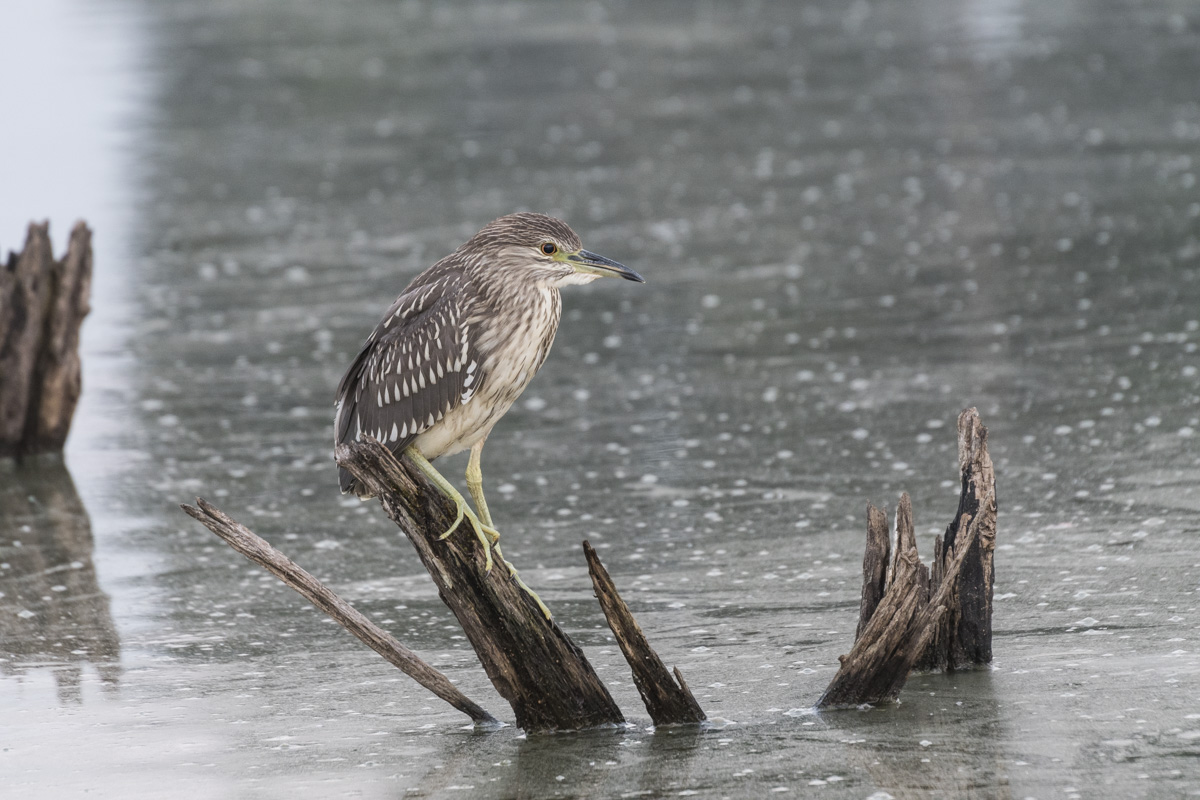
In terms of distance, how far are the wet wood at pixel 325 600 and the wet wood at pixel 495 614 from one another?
168 mm

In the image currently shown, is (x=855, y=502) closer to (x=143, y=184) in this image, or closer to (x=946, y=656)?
(x=946, y=656)

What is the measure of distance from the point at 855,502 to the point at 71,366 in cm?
441

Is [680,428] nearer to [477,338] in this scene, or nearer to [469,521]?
[477,338]

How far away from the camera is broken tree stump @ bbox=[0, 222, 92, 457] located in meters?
9.14

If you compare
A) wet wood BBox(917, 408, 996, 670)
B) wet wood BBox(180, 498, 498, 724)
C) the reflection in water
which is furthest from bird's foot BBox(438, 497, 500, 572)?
the reflection in water

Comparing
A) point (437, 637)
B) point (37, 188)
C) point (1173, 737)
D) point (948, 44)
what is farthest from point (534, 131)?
point (1173, 737)

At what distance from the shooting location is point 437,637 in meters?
6.54

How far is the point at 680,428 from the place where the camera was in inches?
367

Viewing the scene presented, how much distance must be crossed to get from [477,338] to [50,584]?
9.52 feet

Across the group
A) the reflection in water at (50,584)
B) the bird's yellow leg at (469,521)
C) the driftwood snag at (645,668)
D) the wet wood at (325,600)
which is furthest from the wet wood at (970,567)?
the reflection in water at (50,584)

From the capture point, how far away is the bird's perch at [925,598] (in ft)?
17.1

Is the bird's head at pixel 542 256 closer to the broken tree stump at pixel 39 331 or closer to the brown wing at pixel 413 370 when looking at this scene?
the brown wing at pixel 413 370

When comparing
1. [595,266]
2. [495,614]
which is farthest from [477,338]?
[495,614]

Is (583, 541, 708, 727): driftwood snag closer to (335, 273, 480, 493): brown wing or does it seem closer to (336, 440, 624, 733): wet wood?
(336, 440, 624, 733): wet wood
